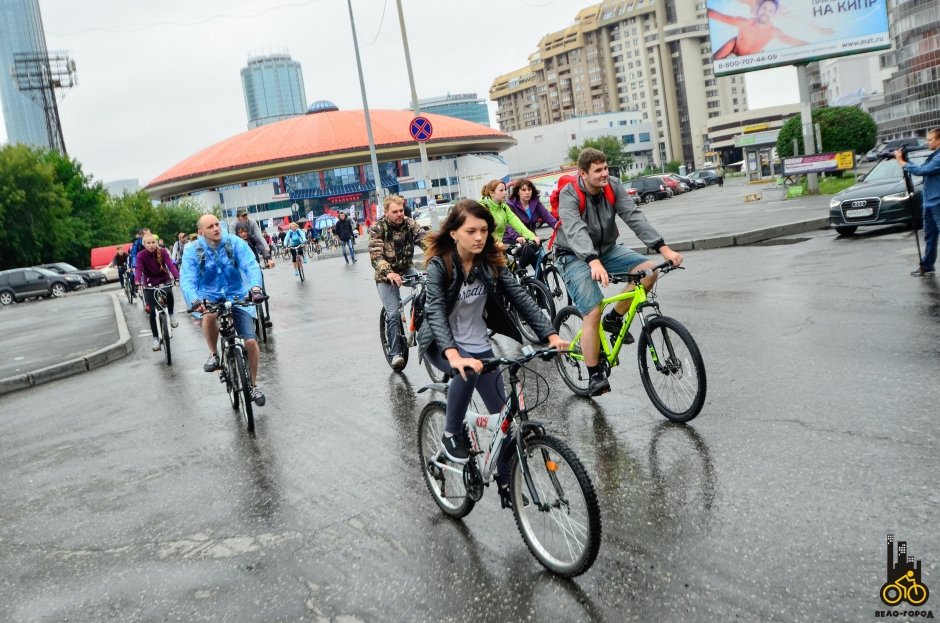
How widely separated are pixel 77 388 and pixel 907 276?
10.3 metres

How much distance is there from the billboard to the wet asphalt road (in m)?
23.0

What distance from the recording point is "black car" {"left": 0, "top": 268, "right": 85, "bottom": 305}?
130 ft

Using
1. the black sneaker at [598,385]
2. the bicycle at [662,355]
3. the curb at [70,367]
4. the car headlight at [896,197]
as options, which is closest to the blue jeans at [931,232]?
the car headlight at [896,197]

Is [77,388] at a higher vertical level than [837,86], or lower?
lower

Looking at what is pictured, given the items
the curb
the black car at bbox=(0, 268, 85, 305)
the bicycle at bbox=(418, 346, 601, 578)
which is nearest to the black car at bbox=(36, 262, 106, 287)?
the black car at bbox=(0, 268, 85, 305)

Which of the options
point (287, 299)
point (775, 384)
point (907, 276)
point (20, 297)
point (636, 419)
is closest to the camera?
point (636, 419)

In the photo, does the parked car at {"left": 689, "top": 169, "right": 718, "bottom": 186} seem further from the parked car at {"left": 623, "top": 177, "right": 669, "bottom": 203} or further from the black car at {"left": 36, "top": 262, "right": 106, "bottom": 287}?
the black car at {"left": 36, "top": 262, "right": 106, "bottom": 287}

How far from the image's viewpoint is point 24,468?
261 inches

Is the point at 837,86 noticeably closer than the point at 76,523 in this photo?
No

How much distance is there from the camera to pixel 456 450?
417 centimetres

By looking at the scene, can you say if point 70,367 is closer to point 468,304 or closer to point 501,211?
point 501,211


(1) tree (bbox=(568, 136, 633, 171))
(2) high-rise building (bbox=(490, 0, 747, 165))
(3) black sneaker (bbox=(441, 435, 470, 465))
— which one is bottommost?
(3) black sneaker (bbox=(441, 435, 470, 465))

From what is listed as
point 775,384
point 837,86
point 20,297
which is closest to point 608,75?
point 837,86

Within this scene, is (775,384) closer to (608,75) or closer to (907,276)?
(907,276)
